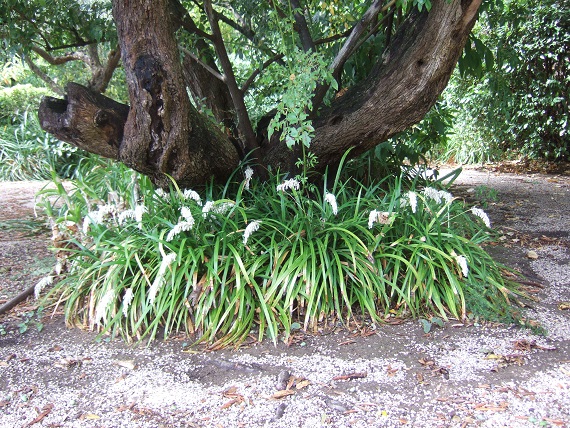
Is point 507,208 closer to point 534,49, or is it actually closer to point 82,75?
point 534,49

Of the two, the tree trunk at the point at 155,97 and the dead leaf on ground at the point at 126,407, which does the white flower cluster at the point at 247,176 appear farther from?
the dead leaf on ground at the point at 126,407

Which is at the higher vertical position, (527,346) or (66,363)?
(527,346)

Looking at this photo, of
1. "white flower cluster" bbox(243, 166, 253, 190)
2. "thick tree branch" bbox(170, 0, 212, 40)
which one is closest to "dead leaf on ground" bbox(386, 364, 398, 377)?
"white flower cluster" bbox(243, 166, 253, 190)

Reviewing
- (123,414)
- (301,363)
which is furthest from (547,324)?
(123,414)

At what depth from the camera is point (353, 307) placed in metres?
3.34

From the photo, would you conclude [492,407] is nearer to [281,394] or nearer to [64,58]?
[281,394]

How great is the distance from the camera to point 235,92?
4.28 m

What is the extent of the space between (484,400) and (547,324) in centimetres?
94

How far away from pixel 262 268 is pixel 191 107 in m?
1.21

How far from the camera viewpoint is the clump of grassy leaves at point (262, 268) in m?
3.11

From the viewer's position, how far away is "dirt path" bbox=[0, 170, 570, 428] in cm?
241

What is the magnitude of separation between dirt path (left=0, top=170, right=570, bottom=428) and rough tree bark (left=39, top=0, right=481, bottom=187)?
1231 mm

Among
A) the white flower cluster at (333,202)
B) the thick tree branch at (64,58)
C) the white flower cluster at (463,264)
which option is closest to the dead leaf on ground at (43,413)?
the white flower cluster at (333,202)

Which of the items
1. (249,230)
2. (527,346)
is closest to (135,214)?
(249,230)
